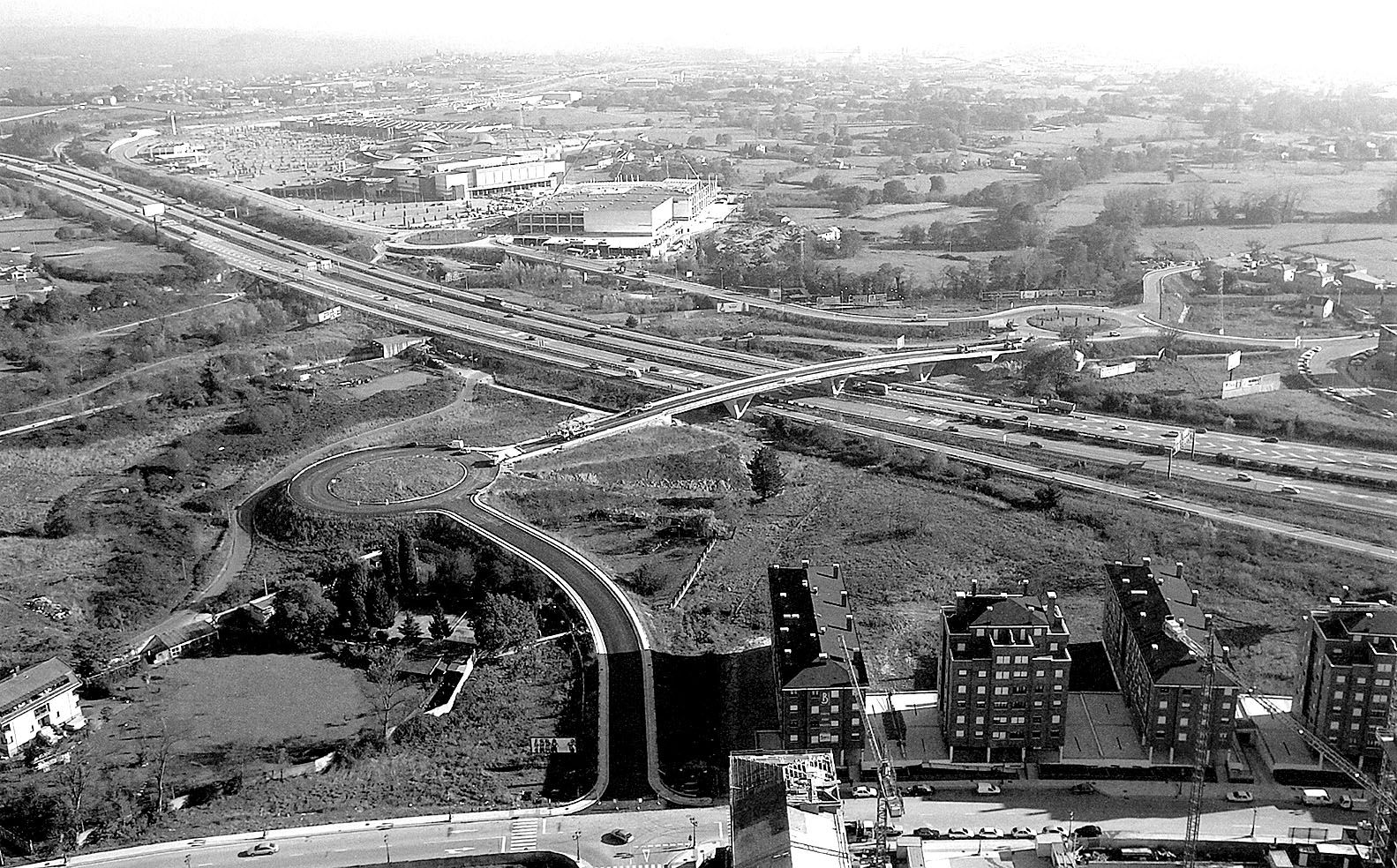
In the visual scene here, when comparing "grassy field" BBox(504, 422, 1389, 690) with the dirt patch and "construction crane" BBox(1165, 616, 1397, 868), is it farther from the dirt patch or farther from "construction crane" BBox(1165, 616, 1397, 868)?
the dirt patch

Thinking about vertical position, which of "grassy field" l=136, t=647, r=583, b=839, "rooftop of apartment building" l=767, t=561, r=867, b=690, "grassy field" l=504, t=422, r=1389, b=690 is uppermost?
"rooftop of apartment building" l=767, t=561, r=867, b=690

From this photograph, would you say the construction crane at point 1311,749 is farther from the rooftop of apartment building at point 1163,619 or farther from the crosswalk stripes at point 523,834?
the crosswalk stripes at point 523,834

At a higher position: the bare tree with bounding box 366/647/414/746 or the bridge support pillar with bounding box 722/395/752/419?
the bridge support pillar with bounding box 722/395/752/419

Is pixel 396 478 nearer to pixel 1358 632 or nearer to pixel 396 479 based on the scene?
pixel 396 479

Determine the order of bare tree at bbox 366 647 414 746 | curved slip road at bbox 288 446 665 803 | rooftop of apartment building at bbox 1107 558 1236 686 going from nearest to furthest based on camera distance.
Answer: rooftop of apartment building at bbox 1107 558 1236 686
curved slip road at bbox 288 446 665 803
bare tree at bbox 366 647 414 746

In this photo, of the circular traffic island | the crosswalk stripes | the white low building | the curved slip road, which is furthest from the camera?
the circular traffic island

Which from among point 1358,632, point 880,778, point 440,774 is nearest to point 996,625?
point 880,778

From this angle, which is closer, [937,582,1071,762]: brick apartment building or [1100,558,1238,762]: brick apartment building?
[1100,558,1238,762]: brick apartment building

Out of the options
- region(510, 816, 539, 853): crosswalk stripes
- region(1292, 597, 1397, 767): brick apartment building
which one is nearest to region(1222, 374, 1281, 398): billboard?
region(1292, 597, 1397, 767): brick apartment building
